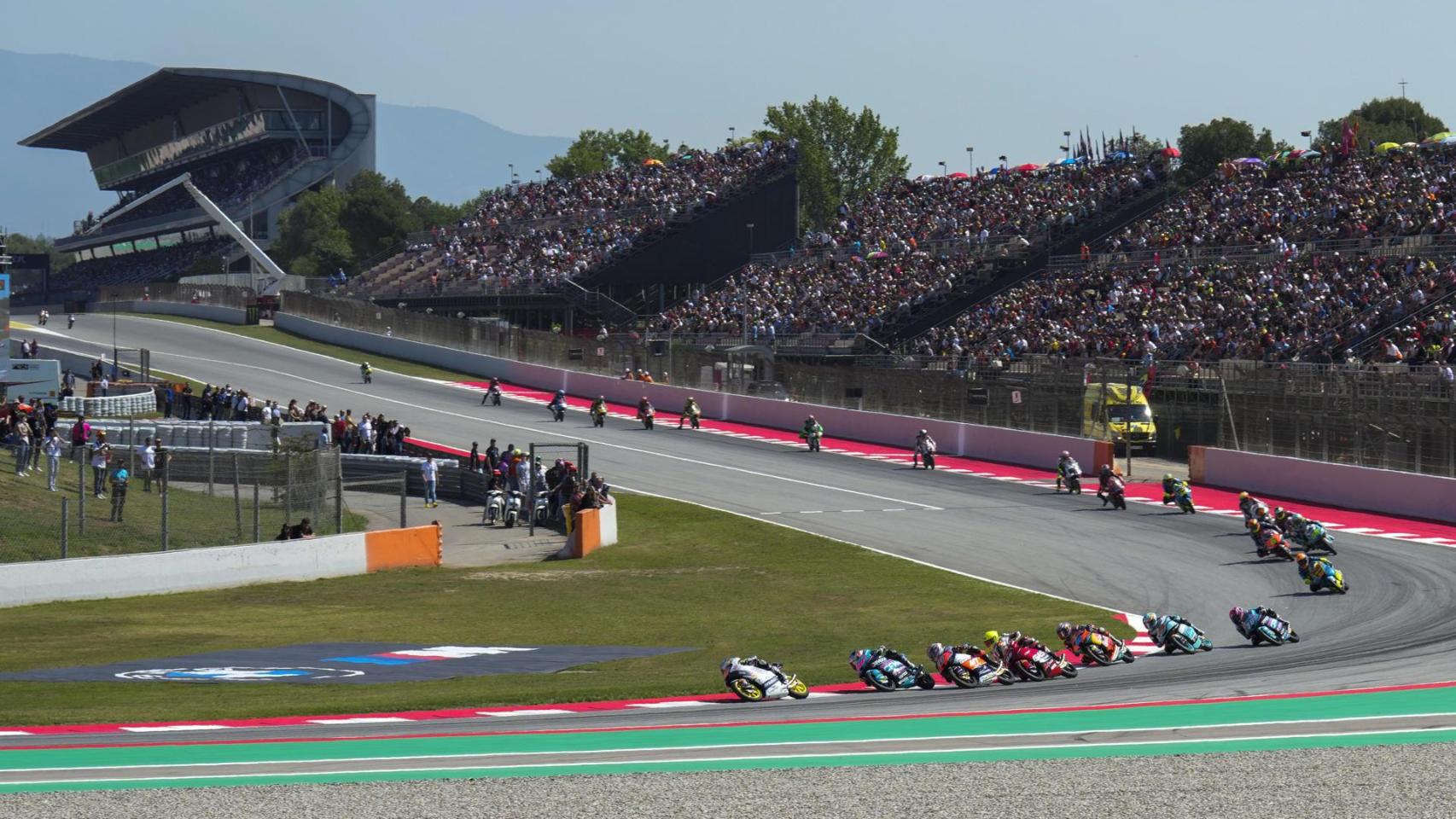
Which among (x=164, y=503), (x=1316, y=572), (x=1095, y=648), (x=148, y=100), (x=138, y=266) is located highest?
(x=148, y=100)

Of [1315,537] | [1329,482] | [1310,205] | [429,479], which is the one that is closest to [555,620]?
[1315,537]

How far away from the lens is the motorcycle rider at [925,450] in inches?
1736

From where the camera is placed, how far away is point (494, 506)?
124ft

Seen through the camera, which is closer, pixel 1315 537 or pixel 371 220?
pixel 1315 537

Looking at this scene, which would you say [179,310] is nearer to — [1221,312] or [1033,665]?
[1221,312]

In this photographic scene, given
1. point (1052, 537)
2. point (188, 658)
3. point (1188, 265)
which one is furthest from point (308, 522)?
point (1188, 265)

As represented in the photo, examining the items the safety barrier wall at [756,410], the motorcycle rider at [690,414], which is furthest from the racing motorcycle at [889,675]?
the motorcycle rider at [690,414]

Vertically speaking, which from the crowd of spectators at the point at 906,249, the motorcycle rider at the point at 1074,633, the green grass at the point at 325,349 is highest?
the crowd of spectators at the point at 906,249

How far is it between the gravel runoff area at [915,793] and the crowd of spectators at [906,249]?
172 ft

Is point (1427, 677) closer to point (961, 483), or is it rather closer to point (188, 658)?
point (188, 658)

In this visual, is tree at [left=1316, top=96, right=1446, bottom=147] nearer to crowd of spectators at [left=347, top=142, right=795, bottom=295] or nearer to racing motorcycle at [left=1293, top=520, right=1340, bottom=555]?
crowd of spectators at [left=347, top=142, right=795, bottom=295]

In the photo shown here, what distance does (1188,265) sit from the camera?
5706cm

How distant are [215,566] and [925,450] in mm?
21202

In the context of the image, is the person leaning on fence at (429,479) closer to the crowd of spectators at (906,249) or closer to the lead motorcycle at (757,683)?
the lead motorcycle at (757,683)
